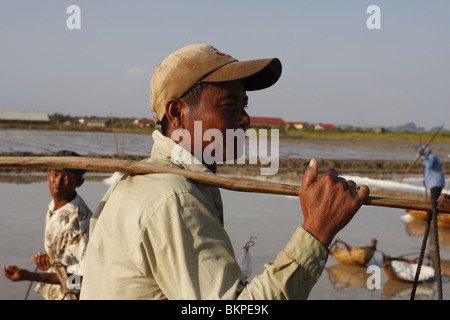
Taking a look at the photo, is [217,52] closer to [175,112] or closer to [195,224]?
[175,112]

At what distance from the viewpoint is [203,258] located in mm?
1177

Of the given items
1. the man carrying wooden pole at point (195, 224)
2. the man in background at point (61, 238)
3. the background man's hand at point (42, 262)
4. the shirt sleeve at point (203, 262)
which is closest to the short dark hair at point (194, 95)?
the man carrying wooden pole at point (195, 224)

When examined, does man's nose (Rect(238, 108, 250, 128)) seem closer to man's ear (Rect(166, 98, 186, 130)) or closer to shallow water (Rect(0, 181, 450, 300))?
man's ear (Rect(166, 98, 186, 130))

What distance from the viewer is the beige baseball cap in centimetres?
148

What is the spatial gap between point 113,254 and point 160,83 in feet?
1.85

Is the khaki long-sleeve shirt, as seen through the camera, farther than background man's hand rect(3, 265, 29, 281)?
No

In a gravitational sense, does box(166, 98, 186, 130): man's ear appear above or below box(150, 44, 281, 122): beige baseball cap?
below

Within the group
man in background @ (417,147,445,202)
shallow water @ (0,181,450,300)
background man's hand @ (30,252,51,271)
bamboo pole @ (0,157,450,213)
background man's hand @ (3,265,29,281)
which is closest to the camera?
bamboo pole @ (0,157,450,213)

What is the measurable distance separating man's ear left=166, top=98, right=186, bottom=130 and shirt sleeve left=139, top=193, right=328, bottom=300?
38 centimetres

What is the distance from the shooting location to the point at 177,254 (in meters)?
1.17

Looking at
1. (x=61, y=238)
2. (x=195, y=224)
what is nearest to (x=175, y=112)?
(x=195, y=224)

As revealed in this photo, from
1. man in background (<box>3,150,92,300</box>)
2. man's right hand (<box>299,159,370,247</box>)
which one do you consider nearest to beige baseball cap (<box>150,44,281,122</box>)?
man's right hand (<box>299,159,370,247</box>)

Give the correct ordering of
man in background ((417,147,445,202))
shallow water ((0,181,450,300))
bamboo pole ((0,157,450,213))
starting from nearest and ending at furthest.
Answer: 1. bamboo pole ((0,157,450,213))
2. shallow water ((0,181,450,300))
3. man in background ((417,147,445,202))

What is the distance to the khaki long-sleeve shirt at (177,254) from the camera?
1.16 m
